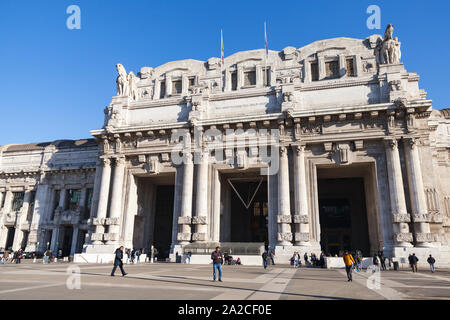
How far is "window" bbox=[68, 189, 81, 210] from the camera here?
1653 inches

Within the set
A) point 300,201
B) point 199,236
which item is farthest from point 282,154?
point 199,236

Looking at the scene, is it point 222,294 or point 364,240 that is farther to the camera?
point 364,240

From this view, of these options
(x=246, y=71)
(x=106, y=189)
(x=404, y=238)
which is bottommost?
(x=404, y=238)

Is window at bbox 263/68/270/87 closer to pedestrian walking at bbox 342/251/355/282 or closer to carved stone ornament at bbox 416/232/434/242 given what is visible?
carved stone ornament at bbox 416/232/434/242

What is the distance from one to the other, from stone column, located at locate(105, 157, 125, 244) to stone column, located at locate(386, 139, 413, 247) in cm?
2457

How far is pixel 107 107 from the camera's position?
35.4 meters

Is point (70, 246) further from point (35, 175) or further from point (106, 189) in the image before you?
point (106, 189)

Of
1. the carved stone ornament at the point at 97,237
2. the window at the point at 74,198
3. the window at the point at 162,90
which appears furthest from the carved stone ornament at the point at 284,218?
the window at the point at 74,198

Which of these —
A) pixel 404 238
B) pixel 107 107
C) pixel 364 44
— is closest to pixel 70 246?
pixel 107 107

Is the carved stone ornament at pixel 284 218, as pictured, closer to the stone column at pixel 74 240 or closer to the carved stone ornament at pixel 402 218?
the carved stone ornament at pixel 402 218

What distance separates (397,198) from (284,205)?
8.91 meters

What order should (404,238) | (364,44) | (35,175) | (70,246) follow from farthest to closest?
(35,175) → (70,246) → (364,44) → (404,238)

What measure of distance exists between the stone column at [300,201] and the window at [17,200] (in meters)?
38.7
